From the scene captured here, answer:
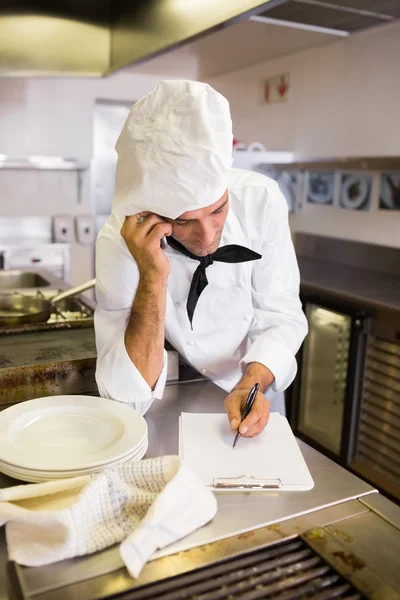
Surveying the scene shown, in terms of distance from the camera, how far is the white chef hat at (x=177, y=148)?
3.80 ft

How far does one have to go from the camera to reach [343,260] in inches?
136

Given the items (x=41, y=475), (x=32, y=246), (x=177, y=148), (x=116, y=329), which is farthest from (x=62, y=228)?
(x=41, y=475)

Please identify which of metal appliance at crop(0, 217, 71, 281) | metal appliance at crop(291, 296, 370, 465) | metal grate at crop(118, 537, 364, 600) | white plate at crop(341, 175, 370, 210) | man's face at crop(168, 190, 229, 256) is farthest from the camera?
metal appliance at crop(0, 217, 71, 281)

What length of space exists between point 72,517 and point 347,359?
Answer: 6.90 feet

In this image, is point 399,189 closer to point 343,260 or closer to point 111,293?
point 343,260

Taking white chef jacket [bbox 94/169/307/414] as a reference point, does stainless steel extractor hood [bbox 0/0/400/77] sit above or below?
above

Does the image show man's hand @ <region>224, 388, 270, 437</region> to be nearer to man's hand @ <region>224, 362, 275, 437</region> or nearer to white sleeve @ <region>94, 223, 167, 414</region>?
man's hand @ <region>224, 362, 275, 437</region>

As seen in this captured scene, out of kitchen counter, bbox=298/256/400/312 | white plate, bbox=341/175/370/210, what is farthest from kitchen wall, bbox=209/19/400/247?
Answer: kitchen counter, bbox=298/256/400/312

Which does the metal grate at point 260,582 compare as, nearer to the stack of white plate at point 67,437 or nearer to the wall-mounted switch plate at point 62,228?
the stack of white plate at point 67,437

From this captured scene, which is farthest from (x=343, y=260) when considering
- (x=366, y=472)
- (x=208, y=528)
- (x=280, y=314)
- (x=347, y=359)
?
(x=208, y=528)

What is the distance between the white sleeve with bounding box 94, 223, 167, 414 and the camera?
1.29 metres

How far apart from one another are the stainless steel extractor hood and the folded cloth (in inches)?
49.4

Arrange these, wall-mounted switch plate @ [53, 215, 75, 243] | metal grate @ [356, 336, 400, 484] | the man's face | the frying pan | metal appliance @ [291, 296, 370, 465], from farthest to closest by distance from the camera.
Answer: wall-mounted switch plate @ [53, 215, 75, 243] < metal appliance @ [291, 296, 370, 465] < metal grate @ [356, 336, 400, 484] < the frying pan < the man's face

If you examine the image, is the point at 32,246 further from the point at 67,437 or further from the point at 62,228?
the point at 67,437
